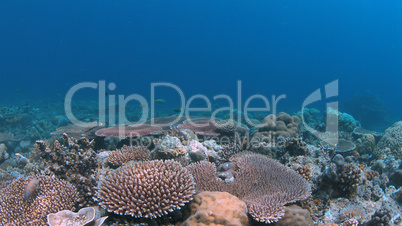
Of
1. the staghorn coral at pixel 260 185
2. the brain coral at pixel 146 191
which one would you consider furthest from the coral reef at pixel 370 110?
the brain coral at pixel 146 191

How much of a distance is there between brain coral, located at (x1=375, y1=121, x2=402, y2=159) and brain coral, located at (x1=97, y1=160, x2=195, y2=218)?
32.3 ft

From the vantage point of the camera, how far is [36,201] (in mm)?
3684

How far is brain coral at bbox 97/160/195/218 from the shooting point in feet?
9.75

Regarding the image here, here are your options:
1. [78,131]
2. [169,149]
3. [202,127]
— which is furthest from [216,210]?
[78,131]

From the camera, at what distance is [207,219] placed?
2.97m

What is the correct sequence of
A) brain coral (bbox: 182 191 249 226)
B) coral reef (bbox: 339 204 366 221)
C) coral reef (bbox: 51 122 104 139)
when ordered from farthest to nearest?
coral reef (bbox: 51 122 104 139) < coral reef (bbox: 339 204 366 221) < brain coral (bbox: 182 191 249 226)

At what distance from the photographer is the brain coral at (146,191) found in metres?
2.97

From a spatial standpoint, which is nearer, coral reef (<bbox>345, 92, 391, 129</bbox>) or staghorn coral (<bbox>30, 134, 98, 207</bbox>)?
staghorn coral (<bbox>30, 134, 98, 207</bbox>)

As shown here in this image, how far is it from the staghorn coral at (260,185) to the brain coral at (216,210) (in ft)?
0.92

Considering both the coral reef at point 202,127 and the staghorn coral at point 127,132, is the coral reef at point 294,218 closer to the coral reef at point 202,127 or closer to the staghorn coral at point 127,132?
the coral reef at point 202,127

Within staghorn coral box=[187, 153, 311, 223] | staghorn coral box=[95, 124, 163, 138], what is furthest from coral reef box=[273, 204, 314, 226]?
staghorn coral box=[95, 124, 163, 138]

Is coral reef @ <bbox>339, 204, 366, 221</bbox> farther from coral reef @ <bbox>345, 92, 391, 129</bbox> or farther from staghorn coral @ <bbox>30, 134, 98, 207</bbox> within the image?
coral reef @ <bbox>345, 92, 391, 129</bbox>

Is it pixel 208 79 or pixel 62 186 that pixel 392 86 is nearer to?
pixel 208 79

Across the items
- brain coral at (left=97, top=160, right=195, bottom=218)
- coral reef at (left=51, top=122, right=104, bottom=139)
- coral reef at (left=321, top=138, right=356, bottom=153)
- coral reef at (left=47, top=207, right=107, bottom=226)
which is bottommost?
coral reef at (left=321, top=138, right=356, bottom=153)
